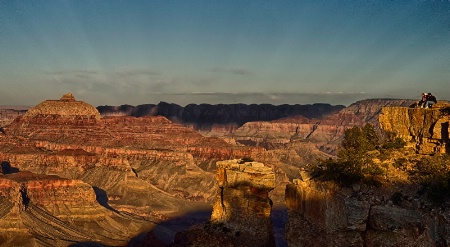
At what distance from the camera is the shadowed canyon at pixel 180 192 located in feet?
64.0

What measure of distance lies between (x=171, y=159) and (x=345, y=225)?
5409 inches

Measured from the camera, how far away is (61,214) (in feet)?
288

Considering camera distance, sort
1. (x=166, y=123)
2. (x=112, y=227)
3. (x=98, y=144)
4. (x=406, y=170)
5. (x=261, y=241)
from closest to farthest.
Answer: (x=406, y=170), (x=261, y=241), (x=112, y=227), (x=98, y=144), (x=166, y=123)

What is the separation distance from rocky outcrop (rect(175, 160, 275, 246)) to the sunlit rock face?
27.1ft

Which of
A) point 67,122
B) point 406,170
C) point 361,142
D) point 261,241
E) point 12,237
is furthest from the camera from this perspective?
point 67,122

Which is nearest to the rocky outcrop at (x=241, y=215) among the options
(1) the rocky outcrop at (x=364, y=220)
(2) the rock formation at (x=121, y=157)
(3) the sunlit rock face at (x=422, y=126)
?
(1) the rocky outcrop at (x=364, y=220)

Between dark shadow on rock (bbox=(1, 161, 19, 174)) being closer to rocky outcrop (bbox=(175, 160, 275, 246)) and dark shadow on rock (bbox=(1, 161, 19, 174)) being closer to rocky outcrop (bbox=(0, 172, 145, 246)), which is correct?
rocky outcrop (bbox=(0, 172, 145, 246))

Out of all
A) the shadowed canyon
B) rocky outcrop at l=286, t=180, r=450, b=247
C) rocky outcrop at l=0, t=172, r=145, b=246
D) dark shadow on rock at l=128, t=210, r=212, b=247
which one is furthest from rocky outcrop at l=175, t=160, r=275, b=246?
dark shadow on rock at l=128, t=210, r=212, b=247

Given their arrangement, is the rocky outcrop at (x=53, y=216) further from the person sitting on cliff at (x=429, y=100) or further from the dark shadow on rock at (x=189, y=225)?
the person sitting on cliff at (x=429, y=100)

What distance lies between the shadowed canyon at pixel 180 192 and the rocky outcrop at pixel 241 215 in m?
0.06

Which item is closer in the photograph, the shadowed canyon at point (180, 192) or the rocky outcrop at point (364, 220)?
the rocky outcrop at point (364, 220)

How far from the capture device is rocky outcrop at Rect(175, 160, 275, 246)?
2881 cm

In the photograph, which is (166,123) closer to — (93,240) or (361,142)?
(93,240)

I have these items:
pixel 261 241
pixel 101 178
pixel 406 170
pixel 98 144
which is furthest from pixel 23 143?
pixel 406 170
